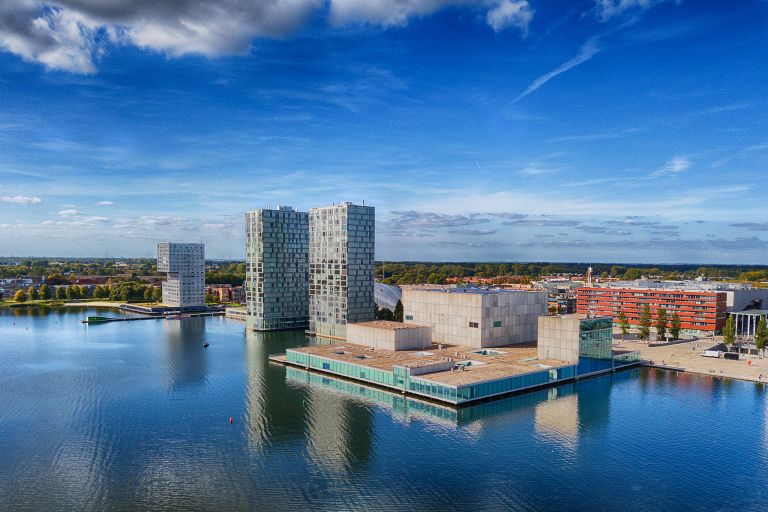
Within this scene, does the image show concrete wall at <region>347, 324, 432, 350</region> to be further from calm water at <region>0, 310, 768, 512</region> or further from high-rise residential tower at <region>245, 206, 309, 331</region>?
high-rise residential tower at <region>245, 206, 309, 331</region>

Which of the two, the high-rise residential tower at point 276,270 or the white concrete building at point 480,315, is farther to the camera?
the high-rise residential tower at point 276,270

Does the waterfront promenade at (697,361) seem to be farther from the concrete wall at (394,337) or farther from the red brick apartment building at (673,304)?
the concrete wall at (394,337)

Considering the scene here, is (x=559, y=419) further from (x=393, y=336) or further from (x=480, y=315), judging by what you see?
(x=393, y=336)

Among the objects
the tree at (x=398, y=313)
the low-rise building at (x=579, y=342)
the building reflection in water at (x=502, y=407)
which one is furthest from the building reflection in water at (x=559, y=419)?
the tree at (x=398, y=313)

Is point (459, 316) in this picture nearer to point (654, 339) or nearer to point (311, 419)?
point (311, 419)

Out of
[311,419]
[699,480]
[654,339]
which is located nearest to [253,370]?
[311,419]
